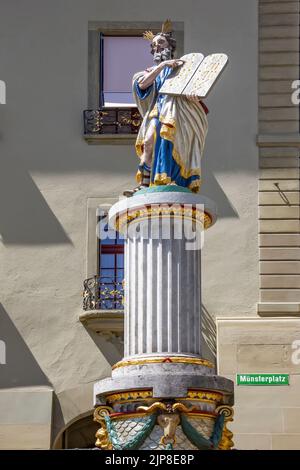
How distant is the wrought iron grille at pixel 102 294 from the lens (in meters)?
22.7

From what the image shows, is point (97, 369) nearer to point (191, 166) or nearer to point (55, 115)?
point (55, 115)

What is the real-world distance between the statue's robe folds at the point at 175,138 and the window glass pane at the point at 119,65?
1020 cm

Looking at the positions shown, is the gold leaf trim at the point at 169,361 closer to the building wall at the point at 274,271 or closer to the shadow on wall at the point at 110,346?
the building wall at the point at 274,271

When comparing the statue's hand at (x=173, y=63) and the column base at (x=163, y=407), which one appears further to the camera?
the statue's hand at (x=173, y=63)

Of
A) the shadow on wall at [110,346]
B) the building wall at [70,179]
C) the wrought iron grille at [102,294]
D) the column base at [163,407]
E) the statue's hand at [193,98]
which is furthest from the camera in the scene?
the wrought iron grille at [102,294]

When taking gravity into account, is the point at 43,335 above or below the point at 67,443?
above

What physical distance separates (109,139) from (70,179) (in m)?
1.03

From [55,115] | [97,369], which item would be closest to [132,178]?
[55,115]

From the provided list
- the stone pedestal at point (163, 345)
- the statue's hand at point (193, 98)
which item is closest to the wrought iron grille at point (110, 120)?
the statue's hand at point (193, 98)

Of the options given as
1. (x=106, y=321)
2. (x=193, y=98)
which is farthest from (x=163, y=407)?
(x=106, y=321)

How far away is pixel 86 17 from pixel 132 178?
3369mm

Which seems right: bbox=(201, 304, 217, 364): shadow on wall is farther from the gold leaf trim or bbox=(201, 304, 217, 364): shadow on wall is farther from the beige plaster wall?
the gold leaf trim

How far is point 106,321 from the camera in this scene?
22.3 m

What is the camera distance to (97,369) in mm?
22422
